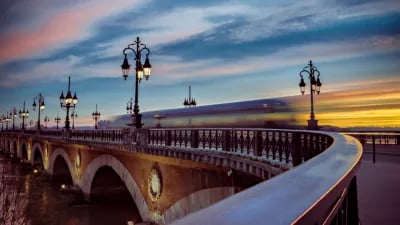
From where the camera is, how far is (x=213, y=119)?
31.3 metres

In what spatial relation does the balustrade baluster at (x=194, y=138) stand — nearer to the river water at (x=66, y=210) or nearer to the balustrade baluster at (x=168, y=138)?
the balustrade baluster at (x=168, y=138)

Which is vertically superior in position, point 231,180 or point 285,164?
A: point 285,164

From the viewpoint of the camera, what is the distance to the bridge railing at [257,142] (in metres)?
8.78

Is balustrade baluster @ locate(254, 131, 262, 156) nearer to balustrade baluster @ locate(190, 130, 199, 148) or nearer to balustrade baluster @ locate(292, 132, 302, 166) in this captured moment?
balustrade baluster @ locate(292, 132, 302, 166)

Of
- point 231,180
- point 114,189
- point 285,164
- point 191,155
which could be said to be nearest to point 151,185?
point 191,155

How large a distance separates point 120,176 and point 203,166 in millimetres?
11049

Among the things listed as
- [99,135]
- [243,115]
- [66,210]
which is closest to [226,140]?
[99,135]

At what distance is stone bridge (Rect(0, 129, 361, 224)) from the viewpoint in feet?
6.59

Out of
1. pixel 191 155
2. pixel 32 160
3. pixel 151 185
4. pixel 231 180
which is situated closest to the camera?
pixel 231 180

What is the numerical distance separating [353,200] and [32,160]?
66363 mm

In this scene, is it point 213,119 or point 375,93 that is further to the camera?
point 213,119

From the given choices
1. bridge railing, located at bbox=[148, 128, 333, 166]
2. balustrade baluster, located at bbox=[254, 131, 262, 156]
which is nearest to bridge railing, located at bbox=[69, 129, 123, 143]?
bridge railing, located at bbox=[148, 128, 333, 166]

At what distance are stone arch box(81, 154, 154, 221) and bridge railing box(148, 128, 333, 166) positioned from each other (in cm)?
525

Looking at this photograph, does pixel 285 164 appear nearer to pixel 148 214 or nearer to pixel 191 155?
pixel 191 155
